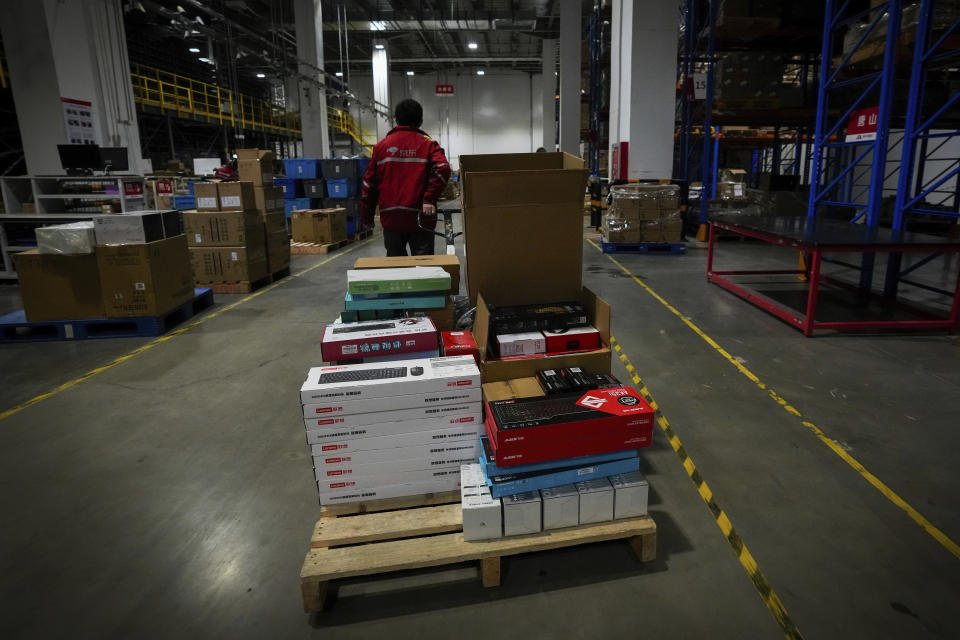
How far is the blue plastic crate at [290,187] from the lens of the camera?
503 inches

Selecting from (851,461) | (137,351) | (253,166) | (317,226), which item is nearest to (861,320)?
(851,461)

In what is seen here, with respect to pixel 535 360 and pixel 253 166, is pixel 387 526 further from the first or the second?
pixel 253 166

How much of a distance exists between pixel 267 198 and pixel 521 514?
23.6ft

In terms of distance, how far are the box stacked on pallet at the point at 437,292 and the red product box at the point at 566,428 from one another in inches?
37.5

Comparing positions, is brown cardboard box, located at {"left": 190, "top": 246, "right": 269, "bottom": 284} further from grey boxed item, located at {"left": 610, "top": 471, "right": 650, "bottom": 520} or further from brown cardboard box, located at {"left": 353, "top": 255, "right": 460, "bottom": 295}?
grey boxed item, located at {"left": 610, "top": 471, "right": 650, "bottom": 520}

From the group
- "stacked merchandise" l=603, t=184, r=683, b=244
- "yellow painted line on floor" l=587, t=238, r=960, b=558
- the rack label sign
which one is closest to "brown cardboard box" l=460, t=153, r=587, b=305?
Result: "yellow painted line on floor" l=587, t=238, r=960, b=558

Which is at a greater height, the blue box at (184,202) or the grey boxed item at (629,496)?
the blue box at (184,202)

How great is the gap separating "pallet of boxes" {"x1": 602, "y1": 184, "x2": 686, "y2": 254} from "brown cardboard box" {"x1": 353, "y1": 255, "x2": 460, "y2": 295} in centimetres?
687

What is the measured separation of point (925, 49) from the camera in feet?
17.9

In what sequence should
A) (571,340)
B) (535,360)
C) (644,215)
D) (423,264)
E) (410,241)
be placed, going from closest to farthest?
1. (535,360)
2. (571,340)
3. (423,264)
4. (410,241)
5. (644,215)

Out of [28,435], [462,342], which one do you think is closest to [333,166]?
[28,435]

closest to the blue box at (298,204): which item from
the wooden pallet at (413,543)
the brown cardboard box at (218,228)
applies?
the brown cardboard box at (218,228)

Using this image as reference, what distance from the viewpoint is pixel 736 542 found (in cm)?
231

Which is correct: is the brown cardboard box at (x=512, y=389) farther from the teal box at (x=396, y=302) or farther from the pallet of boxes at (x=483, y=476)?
the teal box at (x=396, y=302)
